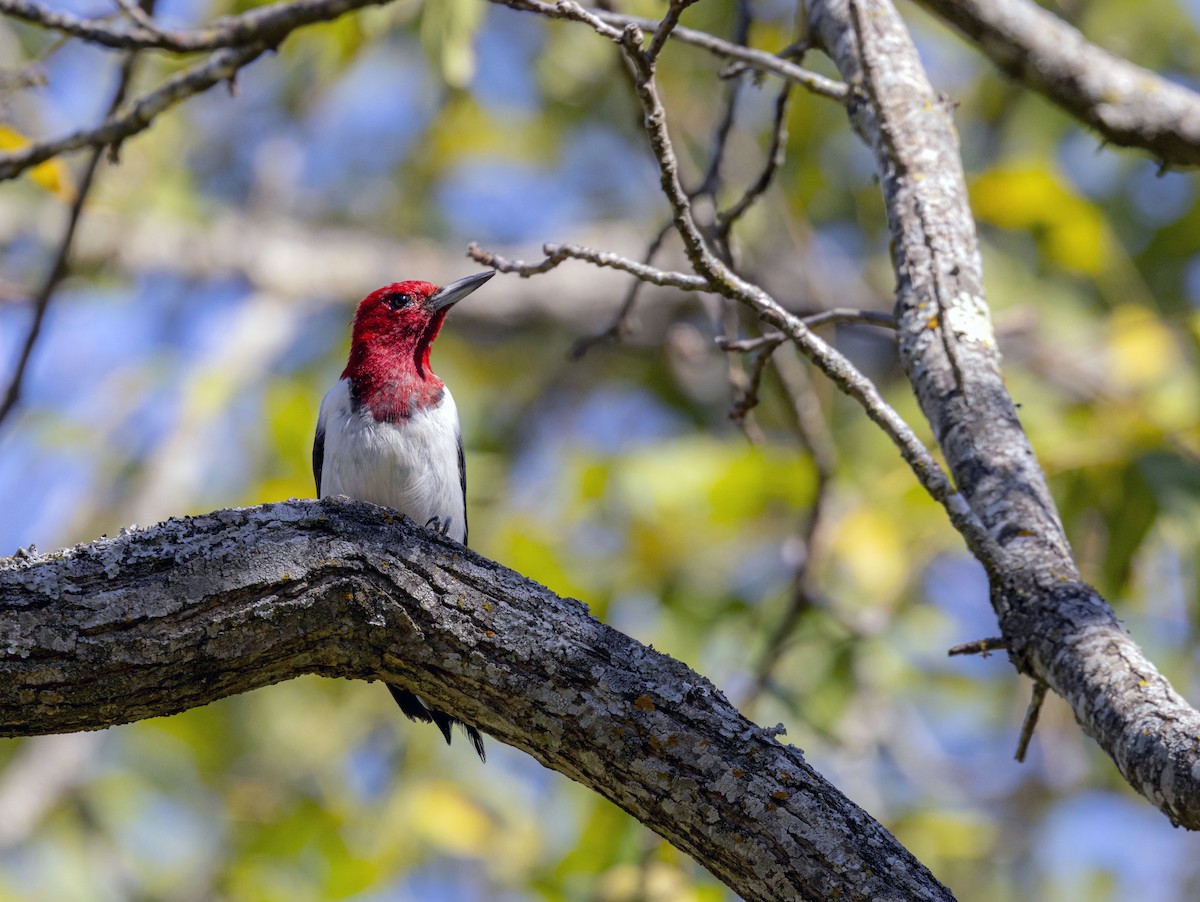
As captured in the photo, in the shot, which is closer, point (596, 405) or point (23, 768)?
point (23, 768)

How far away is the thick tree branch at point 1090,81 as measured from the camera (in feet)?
13.2

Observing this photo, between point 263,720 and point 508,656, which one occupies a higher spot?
point 263,720

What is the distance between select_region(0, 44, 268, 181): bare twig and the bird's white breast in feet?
4.06

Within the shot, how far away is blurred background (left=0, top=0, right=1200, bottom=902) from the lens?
554 cm

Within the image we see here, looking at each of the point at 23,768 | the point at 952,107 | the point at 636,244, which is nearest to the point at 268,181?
the point at 636,244

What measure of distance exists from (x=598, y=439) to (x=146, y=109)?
6.86 metres

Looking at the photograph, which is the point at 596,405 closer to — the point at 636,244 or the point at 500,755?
the point at 636,244

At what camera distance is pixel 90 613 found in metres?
2.56

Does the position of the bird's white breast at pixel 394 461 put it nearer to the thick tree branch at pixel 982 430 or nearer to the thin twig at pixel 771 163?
the thin twig at pixel 771 163

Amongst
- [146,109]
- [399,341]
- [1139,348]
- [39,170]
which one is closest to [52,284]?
[39,170]

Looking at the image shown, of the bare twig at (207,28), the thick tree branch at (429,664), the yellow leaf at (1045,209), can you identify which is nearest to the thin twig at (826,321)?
the thick tree branch at (429,664)

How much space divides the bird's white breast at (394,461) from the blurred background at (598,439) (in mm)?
1171

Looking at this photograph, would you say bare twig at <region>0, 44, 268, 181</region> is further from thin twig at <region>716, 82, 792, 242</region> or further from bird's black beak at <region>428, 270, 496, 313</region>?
thin twig at <region>716, 82, 792, 242</region>

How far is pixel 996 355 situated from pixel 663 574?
3284mm
